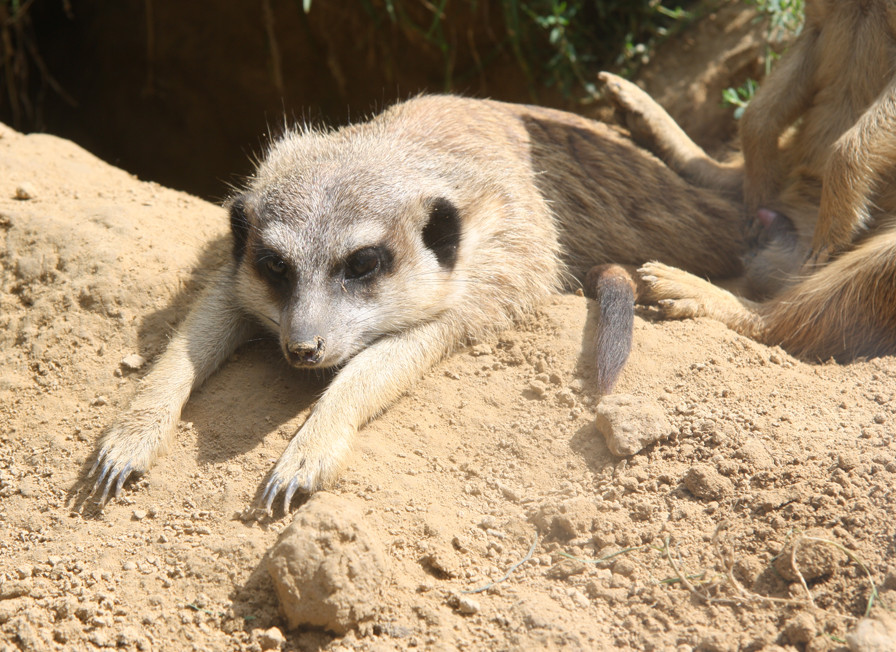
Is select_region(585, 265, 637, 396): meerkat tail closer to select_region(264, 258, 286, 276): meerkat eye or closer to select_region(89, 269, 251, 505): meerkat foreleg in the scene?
select_region(264, 258, 286, 276): meerkat eye

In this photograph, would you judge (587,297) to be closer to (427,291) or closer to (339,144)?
(427,291)

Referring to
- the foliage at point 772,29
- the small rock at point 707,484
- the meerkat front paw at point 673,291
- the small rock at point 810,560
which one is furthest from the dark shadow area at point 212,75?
the small rock at point 810,560

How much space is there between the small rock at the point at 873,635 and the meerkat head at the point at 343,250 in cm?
174

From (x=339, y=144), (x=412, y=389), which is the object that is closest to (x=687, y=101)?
(x=339, y=144)

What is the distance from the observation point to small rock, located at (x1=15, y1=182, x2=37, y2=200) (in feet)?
11.8

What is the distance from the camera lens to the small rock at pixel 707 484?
92.0 inches

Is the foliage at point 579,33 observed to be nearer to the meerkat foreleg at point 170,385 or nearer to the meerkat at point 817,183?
the meerkat at point 817,183

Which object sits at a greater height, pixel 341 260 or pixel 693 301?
pixel 693 301

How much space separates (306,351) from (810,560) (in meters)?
1.62

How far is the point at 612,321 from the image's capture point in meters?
2.98

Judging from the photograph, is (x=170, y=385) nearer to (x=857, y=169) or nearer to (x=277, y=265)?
(x=277, y=265)

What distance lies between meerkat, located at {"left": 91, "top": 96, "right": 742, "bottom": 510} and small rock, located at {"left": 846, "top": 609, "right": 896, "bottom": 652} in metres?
1.12

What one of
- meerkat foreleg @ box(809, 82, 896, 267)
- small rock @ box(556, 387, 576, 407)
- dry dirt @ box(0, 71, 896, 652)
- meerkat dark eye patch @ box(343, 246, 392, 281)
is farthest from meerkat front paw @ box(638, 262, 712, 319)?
meerkat dark eye patch @ box(343, 246, 392, 281)

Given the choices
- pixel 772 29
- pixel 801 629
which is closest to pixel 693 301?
pixel 801 629
